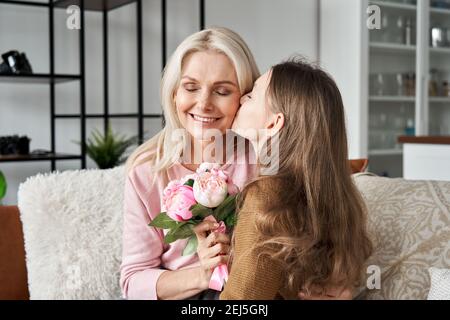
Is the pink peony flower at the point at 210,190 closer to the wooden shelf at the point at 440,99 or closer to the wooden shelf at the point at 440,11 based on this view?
the wooden shelf at the point at 440,99

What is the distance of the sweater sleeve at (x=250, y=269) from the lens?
103 cm

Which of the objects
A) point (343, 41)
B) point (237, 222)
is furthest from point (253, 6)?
point (237, 222)

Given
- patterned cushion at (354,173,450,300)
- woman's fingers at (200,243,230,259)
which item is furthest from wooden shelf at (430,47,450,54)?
woman's fingers at (200,243,230,259)

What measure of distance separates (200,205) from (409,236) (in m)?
0.50

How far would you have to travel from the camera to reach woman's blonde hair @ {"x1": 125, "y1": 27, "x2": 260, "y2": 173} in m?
1.30

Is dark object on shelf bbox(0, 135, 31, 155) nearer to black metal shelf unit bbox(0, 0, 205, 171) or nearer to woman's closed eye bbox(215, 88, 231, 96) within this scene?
black metal shelf unit bbox(0, 0, 205, 171)

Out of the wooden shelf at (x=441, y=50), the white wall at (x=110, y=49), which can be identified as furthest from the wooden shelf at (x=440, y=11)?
the white wall at (x=110, y=49)

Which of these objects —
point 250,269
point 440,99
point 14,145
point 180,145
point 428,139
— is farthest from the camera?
point 440,99

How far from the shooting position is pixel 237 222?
41.9 inches

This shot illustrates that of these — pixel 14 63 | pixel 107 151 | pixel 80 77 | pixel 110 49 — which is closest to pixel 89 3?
pixel 110 49

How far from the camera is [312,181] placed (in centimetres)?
109

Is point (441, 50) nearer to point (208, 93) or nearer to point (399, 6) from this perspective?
point (399, 6)

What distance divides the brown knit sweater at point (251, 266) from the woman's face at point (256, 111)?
0.14m
